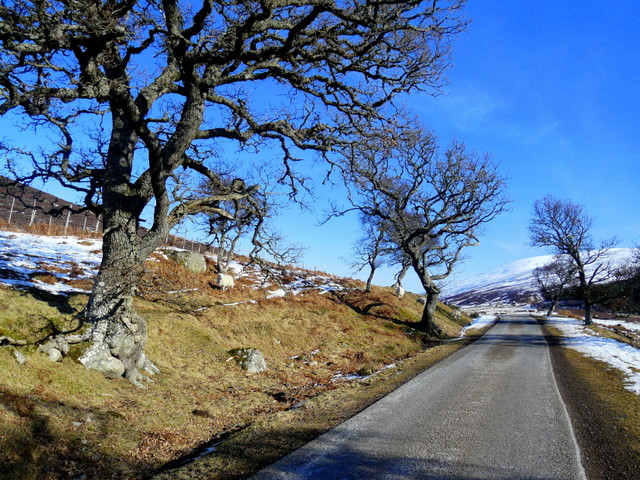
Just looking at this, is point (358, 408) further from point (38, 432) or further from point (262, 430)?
point (38, 432)

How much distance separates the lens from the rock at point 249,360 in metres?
12.6

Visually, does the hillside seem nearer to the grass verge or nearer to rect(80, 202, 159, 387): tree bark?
rect(80, 202, 159, 387): tree bark

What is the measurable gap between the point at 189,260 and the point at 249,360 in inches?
473

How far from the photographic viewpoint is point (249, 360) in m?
12.8

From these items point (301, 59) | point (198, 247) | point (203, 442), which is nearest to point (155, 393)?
point (203, 442)

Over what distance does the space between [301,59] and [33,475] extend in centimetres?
951

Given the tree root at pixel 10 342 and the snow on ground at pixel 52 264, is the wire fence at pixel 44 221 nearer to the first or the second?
the snow on ground at pixel 52 264

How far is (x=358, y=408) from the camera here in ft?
28.5

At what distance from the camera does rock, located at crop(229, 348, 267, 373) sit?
1262 centimetres

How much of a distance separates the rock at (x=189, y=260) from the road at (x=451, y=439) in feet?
51.4

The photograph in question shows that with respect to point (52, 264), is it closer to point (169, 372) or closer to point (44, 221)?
point (169, 372)

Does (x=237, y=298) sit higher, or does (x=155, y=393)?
(x=237, y=298)

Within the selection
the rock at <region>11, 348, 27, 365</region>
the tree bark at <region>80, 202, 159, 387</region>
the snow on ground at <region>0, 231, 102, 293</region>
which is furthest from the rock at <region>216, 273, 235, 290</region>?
the rock at <region>11, 348, 27, 365</region>

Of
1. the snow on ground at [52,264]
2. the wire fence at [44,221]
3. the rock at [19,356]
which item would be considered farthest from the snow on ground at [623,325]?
the rock at [19,356]
